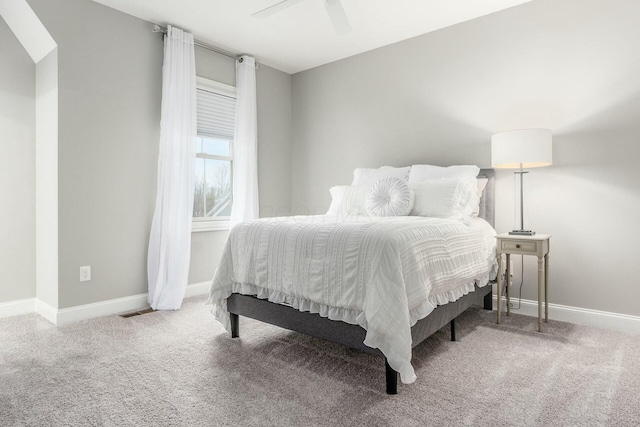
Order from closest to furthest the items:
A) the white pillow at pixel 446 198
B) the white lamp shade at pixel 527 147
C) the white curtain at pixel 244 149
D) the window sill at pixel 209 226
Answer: the white lamp shade at pixel 527 147 → the white pillow at pixel 446 198 → the window sill at pixel 209 226 → the white curtain at pixel 244 149

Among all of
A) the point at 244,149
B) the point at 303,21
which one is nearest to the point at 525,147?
the point at 303,21

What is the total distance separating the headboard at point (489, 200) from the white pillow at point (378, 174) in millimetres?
643

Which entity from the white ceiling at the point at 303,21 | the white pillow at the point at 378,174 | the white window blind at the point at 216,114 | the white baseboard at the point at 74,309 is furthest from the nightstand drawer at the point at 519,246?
the white baseboard at the point at 74,309

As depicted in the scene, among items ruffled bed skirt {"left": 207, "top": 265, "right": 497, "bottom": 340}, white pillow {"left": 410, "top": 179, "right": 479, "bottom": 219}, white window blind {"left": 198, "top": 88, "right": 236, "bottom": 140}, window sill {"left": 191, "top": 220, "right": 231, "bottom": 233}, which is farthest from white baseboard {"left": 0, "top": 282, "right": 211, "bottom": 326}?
white pillow {"left": 410, "top": 179, "right": 479, "bottom": 219}

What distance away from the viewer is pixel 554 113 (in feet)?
9.59

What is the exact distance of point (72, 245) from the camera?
9.46 ft

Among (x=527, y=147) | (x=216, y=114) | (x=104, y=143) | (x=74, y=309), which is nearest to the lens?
(x=527, y=147)

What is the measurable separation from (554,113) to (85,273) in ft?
12.7

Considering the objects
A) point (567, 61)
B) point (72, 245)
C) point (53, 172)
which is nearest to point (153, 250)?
point (72, 245)

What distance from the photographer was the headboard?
3193 mm

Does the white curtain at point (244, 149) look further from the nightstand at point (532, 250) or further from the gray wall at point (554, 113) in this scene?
the nightstand at point (532, 250)

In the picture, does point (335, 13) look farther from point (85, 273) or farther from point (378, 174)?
point (85, 273)

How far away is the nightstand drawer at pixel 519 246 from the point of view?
264cm

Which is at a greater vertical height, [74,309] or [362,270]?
[362,270]
